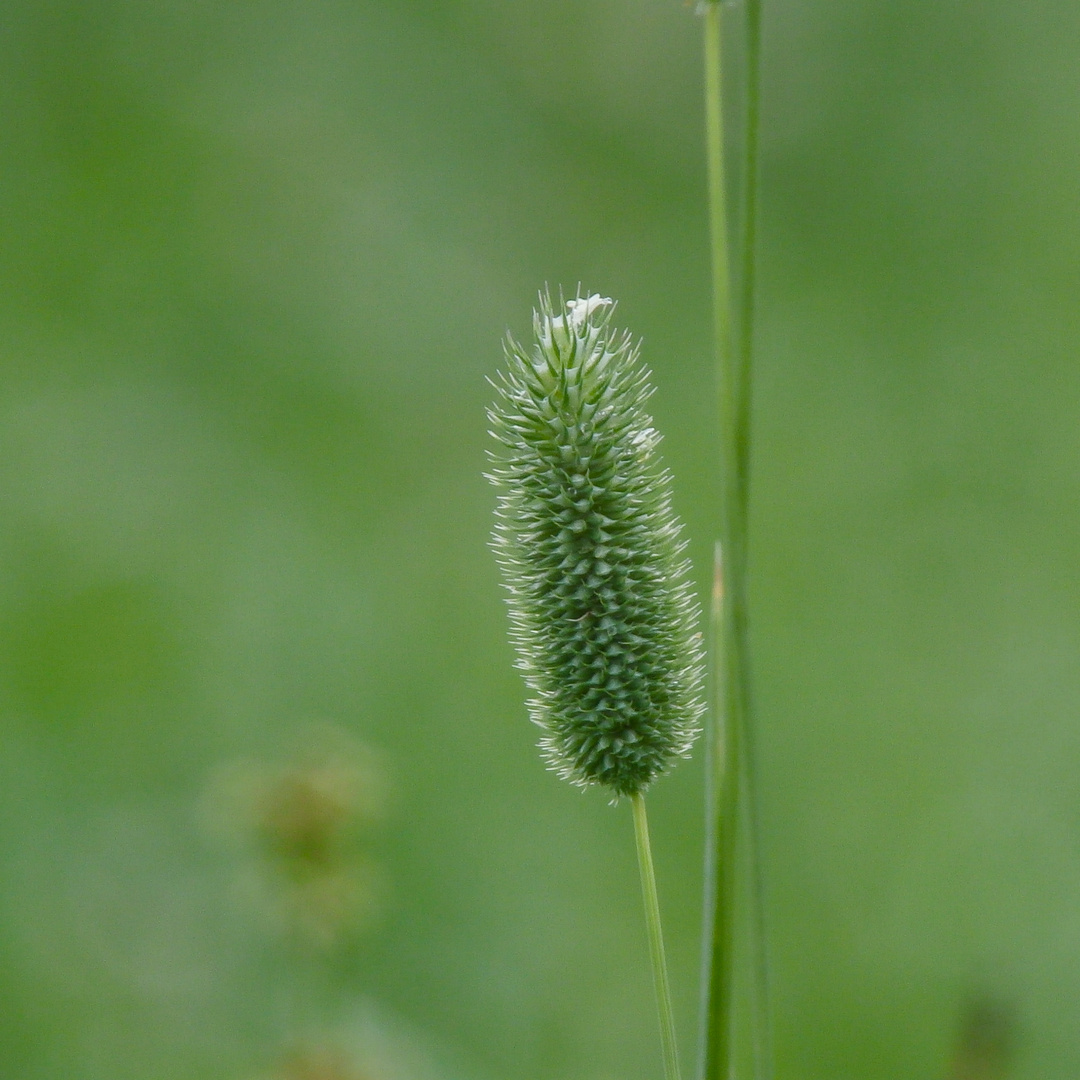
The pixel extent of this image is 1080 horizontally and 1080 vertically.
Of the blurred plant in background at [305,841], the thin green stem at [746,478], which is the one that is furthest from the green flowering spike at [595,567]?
the blurred plant in background at [305,841]

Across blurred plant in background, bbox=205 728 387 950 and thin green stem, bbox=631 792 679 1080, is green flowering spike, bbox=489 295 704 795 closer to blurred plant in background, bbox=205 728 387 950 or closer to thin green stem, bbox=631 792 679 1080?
thin green stem, bbox=631 792 679 1080

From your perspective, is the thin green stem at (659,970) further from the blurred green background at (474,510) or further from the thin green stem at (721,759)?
the blurred green background at (474,510)

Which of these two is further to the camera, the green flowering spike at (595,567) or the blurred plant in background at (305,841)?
the blurred plant in background at (305,841)

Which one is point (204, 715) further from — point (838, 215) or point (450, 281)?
point (838, 215)

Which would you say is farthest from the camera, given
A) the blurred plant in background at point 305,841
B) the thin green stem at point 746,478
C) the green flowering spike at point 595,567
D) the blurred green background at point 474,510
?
the blurred green background at point 474,510

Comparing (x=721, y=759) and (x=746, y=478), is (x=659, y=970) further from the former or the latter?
(x=746, y=478)

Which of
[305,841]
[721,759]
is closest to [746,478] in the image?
[721,759]

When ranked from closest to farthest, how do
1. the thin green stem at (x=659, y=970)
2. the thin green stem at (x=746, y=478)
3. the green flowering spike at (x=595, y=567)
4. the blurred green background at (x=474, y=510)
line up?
the thin green stem at (x=746, y=478) < the thin green stem at (x=659, y=970) < the green flowering spike at (x=595, y=567) < the blurred green background at (x=474, y=510)
